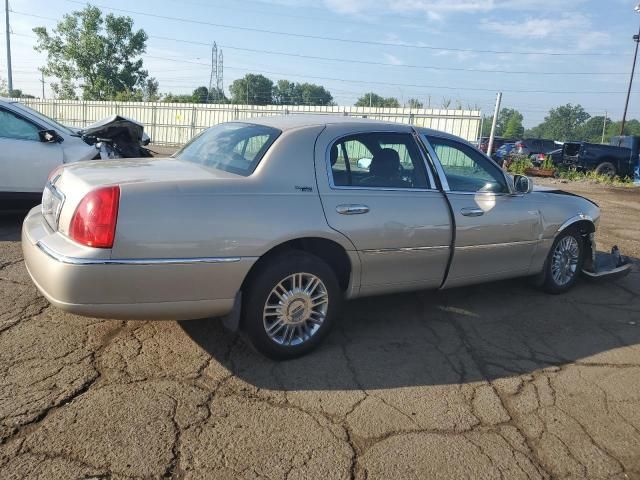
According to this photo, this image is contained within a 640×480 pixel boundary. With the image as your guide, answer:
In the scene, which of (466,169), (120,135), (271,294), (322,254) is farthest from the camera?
(120,135)

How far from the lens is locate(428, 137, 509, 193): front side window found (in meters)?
4.32

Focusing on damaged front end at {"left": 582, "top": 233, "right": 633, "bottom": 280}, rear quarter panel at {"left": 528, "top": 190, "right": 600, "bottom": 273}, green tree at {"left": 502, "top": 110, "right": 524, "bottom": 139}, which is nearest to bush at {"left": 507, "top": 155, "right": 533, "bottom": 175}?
damaged front end at {"left": 582, "top": 233, "right": 633, "bottom": 280}

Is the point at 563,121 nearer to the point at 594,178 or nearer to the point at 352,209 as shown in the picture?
the point at 594,178

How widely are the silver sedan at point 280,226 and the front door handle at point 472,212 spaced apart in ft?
0.04

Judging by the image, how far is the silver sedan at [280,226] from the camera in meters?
2.92

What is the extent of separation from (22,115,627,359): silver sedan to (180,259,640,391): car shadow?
28 cm

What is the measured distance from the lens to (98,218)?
2.87 metres

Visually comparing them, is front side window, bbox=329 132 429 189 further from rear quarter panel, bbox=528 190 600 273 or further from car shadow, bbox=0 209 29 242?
car shadow, bbox=0 209 29 242

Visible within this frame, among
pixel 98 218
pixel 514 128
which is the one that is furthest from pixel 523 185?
pixel 514 128

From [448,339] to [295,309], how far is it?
137 cm

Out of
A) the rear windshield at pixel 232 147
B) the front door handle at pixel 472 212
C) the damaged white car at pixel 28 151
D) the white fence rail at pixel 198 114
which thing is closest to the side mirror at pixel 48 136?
the damaged white car at pixel 28 151

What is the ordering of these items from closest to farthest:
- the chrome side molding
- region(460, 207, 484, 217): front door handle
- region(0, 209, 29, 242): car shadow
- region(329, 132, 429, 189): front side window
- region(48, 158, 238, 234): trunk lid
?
the chrome side molding
region(48, 158, 238, 234): trunk lid
region(329, 132, 429, 189): front side window
region(460, 207, 484, 217): front door handle
region(0, 209, 29, 242): car shadow

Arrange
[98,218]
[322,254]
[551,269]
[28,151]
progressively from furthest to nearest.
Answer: [28,151]
[551,269]
[322,254]
[98,218]

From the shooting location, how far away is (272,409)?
2.94m
